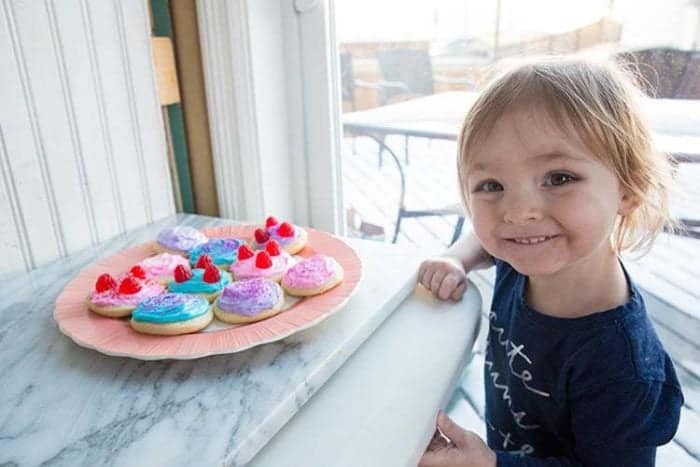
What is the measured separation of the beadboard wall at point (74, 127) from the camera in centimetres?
81

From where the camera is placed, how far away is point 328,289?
722 mm

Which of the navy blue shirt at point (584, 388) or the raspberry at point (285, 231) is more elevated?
the raspberry at point (285, 231)

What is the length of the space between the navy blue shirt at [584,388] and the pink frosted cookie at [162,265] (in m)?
0.50

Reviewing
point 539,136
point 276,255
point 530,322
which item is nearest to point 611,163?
point 539,136

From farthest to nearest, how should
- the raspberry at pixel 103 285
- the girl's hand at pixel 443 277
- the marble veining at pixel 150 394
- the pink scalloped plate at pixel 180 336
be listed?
1. the girl's hand at pixel 443 277
2. the raspberry at pixel 103 285
3. the pink scalloped plate at pixel 180 336
4. the marble veining at pixel 150 394

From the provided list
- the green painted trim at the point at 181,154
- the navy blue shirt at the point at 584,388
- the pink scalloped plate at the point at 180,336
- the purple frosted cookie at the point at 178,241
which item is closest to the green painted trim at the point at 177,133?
the green painted trim at the point at 181,154

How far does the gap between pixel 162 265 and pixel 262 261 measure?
0.15m

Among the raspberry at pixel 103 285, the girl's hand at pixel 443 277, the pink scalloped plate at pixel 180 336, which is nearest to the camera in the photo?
the pink scalloped plate at pixel 180 336

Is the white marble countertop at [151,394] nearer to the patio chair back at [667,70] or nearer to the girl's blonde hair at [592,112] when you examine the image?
the girl's blonde hair at [592,112]

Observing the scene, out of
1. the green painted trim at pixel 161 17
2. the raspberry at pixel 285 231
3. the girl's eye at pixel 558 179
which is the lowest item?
the raspberry at pixel 285 231

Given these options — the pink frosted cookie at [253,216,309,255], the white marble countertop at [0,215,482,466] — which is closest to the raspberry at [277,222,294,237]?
the pink frosted cookie at [253,216,309,255]

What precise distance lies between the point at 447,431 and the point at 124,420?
1.11 ft

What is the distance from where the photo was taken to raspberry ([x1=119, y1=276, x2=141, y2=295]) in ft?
2.23

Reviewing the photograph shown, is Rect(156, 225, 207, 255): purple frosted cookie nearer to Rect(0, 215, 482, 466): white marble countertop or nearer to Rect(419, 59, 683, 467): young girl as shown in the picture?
Rect(0, 215, 482, 466): white marble countertop
